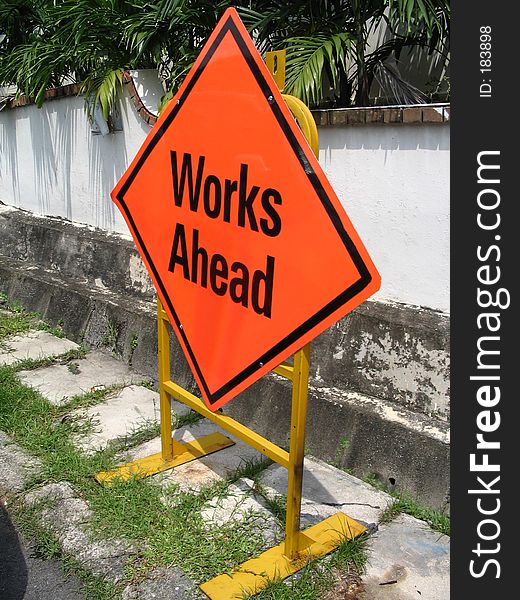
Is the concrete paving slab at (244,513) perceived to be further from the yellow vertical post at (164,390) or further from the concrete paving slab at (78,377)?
the concrete paving slab at (78,377)

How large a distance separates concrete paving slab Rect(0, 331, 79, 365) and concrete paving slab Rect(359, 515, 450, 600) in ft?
10.2

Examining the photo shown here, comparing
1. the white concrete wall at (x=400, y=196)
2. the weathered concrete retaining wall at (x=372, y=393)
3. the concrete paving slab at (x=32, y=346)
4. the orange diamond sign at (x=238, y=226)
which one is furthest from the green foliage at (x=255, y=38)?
the concrete paving slab at (x=32, y=346)

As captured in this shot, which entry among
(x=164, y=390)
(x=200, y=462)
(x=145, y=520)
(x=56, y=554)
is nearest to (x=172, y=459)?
(x=200, y=462)

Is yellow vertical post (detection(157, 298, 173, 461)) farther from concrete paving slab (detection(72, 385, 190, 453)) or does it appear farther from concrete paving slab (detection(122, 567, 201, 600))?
concrete paving slab (detection(122, 567, 201, 600))

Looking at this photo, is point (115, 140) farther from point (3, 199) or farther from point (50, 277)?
point (3, 199)

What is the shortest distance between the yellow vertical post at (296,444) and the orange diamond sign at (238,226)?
0.10 meters

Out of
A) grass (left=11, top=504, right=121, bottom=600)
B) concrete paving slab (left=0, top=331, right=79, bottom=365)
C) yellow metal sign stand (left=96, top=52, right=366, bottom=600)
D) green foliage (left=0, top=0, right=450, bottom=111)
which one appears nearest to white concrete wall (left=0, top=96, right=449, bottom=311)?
green foliage (left=0, top=0, right=450, bottom=111)

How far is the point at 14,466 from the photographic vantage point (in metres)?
3.72

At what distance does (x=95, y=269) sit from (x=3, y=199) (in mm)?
2572

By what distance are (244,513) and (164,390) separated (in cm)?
76

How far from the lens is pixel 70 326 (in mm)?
5645

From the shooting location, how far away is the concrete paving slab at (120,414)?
400cm

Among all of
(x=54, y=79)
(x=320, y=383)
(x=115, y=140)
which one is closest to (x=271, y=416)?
(x=320, y=383)

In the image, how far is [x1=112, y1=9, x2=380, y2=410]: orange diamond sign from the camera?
2.45 metres
